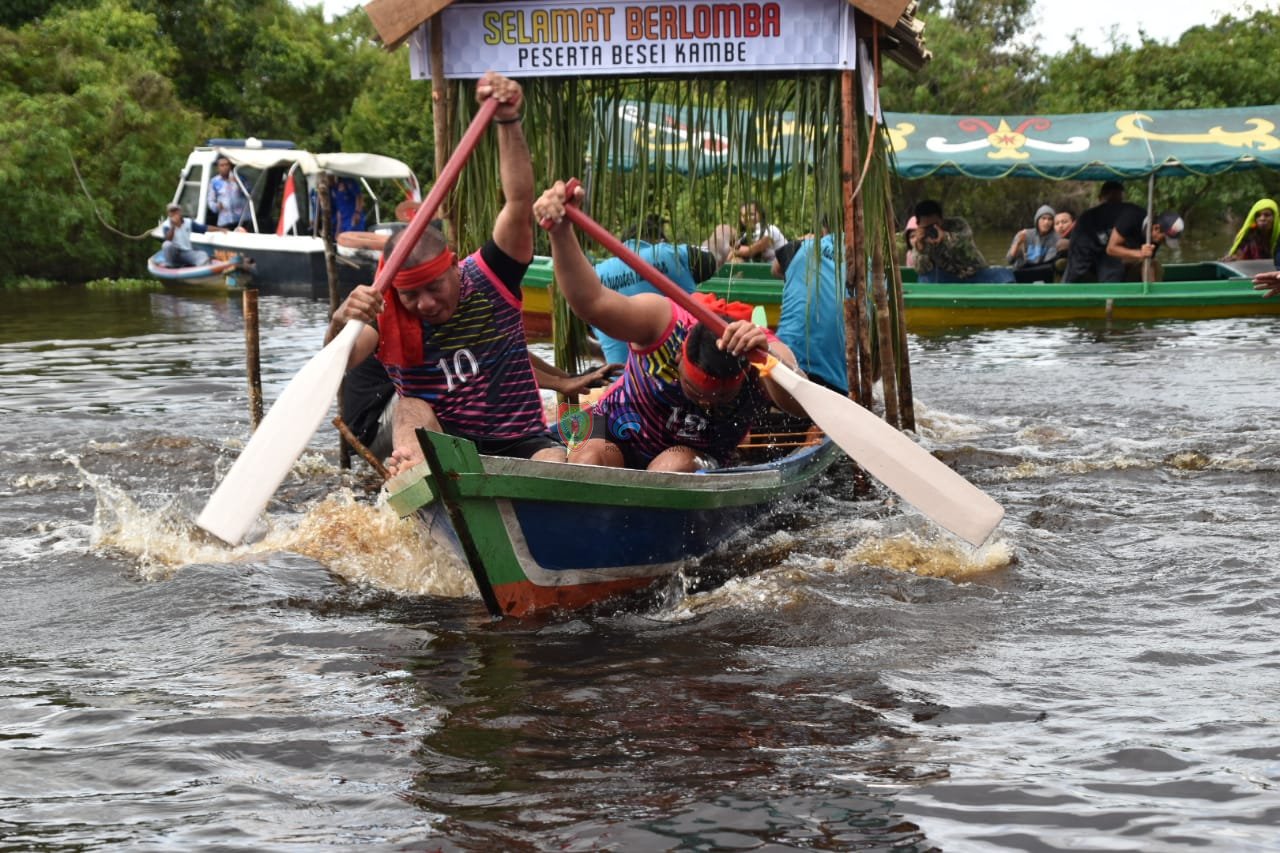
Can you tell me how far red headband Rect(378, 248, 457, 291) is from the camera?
632cm

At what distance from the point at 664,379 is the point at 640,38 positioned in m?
2.38

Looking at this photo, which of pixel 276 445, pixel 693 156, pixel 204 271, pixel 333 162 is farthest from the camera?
pixel 204 271

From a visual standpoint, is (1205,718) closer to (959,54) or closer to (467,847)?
(467,847)

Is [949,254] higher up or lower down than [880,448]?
higher up

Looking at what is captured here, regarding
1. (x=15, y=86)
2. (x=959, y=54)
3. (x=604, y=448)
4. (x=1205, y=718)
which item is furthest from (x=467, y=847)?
(x=959, y=54)

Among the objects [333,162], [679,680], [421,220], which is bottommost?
[679,680]

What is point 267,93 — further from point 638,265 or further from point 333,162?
point 638,265

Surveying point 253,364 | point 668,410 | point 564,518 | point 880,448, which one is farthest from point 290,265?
point 564,518

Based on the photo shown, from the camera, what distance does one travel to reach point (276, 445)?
5.92 metres

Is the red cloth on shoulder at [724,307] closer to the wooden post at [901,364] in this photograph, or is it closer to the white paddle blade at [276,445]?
the white paddle blade at [276,445]

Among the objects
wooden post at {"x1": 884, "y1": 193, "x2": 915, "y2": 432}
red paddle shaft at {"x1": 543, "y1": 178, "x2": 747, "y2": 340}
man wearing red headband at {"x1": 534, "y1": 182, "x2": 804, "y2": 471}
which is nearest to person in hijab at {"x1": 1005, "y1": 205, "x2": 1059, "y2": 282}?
wooden post at {"x1": 884, "y1": 193, "x2": 915, "y2": 432}

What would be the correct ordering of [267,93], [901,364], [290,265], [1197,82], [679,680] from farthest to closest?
[267,93] → [1197,82] → [290,265] → [901,364] → [679,680]

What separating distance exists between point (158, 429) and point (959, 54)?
2619 centimetres

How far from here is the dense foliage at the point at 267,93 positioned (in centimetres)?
2581
